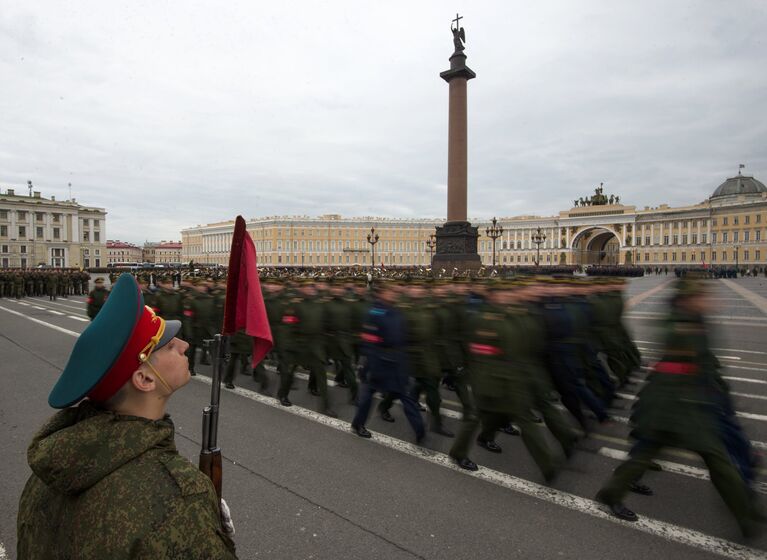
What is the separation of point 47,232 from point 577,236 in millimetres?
104988

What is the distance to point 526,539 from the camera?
126 inches

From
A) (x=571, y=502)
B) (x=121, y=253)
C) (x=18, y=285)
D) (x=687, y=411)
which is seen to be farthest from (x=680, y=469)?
(x=121, y=253)

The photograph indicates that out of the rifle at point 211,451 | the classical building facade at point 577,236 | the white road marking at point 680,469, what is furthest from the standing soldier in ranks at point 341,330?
the classical building facade at point 577,236

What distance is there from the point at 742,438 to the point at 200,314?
7.44m

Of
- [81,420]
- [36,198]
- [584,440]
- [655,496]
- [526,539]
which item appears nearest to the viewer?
[81,420]

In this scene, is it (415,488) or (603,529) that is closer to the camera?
(603,529)

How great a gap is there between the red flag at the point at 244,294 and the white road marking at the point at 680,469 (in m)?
3.71

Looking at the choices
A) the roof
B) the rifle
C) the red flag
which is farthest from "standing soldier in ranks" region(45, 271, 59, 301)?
the roof

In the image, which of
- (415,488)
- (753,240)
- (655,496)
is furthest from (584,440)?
(753,240)

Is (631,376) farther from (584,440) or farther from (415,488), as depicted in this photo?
(415,488)

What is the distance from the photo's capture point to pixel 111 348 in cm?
117

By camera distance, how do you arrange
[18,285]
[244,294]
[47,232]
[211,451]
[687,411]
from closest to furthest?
[211,451] < [244,294] < [687,411] < [18,285] < [47,232]

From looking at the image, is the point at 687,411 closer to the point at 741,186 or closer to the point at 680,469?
the point at 680,469

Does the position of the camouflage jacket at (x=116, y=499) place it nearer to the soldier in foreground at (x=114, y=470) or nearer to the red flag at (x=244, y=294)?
the soldier in foreground at (x=114, y=470)
